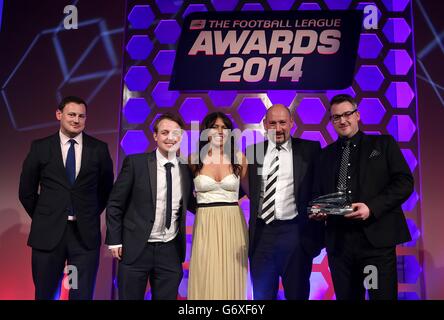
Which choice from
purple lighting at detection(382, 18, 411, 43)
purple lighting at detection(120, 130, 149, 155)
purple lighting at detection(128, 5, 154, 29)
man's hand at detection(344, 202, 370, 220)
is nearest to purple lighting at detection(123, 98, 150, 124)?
purple lighting at detection(120, 130, 149, 155)

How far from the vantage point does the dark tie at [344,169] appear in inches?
111

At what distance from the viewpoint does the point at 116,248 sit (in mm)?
2785

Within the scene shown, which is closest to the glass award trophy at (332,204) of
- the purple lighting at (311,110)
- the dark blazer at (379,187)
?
the dark blazer at (379,187)

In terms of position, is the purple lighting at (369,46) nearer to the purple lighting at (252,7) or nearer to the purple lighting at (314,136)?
the purple lighting at (314,136)

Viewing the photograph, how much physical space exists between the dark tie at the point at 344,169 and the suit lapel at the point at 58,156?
1.74 metres

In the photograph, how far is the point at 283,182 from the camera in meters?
3.07

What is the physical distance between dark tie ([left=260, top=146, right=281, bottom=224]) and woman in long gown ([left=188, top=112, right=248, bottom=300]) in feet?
0.53

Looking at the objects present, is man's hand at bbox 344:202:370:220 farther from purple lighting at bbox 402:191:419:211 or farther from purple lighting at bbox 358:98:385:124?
purple lighting at bbox 358:98:385:124

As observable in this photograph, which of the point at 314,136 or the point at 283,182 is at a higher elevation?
the point at 314,136

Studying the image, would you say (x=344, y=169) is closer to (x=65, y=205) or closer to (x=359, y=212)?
(x=359, y=212)

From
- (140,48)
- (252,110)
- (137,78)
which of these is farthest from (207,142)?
(140,48)

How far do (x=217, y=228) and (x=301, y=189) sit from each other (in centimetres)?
61

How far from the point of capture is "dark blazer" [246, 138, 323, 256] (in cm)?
297
